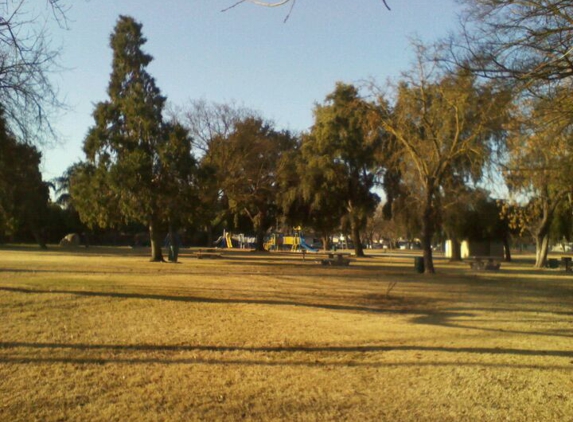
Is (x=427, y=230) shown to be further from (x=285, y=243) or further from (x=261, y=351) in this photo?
(x=285, y=243)

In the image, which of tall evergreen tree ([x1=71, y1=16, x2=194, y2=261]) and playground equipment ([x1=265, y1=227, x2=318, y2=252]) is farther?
playground equipment ([x1=265, y1=227, x2=318, y2=252])

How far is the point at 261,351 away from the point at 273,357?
46 cm

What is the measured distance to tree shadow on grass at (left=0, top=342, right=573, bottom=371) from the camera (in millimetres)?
8641

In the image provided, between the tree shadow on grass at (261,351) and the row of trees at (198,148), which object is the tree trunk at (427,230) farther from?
the tree shadow on grass at (261,351)

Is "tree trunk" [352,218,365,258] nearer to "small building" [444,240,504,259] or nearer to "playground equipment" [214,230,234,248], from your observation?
"small building" [444,240,504,259]

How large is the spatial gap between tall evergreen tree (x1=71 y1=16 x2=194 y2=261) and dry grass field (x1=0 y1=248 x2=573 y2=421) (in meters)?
13.3

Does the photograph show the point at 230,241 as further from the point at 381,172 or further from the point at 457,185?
the point at 457,185

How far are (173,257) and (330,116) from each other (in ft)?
61.5

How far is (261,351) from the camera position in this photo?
9562 mm

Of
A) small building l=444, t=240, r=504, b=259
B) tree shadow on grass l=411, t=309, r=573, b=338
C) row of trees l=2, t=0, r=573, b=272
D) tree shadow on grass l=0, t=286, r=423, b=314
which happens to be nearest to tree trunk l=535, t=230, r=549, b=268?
row of trees l=2, t=0, r=573, b=272

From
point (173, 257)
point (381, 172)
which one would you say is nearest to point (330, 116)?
point (381, 172)

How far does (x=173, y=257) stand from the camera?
113 ft

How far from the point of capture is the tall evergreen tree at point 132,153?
30.5m

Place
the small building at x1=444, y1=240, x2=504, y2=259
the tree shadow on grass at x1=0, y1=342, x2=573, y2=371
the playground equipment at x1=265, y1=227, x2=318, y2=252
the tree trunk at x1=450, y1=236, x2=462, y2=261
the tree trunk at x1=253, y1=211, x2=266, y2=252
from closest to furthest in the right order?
the tree shadow on grass at x1=0, y1=342, x2=573, y2=371 < the tree trunk at x1=450, y1=236, x2=462, y2=261 < the small building at x1=444, y1=240, x2=504, y2=259 < the tree trunk at x1=253, y1=211, x2=266, y2=252 < the playground equipment at x1=265, y1=227, x2=318, y2=252
